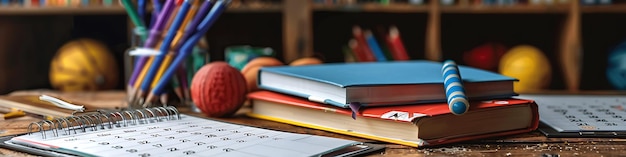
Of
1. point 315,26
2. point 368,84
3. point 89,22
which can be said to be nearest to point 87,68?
point 89,22

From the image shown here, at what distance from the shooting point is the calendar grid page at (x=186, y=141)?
641 millimetres

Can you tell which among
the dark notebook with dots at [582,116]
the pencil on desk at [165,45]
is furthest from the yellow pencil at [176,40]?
the dark notebook with dots at [582,116]

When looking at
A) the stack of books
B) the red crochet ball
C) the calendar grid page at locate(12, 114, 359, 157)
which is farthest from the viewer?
the red crochet ball

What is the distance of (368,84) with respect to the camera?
801 mm

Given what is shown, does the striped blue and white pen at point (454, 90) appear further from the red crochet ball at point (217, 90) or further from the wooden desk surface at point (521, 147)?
the red crochet ball at point (217, 90)

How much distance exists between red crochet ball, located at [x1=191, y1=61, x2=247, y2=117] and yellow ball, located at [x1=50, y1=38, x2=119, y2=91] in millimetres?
1346

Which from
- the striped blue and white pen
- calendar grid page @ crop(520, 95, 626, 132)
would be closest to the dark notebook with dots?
calendar grid page @ crop(520, 95, 626, 132)

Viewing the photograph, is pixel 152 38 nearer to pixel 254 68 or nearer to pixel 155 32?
pixel 155 32

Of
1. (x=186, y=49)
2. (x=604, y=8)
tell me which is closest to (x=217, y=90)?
(x=186, y=49)

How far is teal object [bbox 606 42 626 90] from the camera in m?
2.31

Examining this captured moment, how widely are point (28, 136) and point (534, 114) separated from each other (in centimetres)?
54

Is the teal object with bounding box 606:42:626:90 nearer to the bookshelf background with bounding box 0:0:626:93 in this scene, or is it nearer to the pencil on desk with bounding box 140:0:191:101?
the bookshelf background with bounding box 0:0:626:93

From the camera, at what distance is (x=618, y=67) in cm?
235

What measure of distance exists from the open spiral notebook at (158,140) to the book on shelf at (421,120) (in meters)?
0.05
